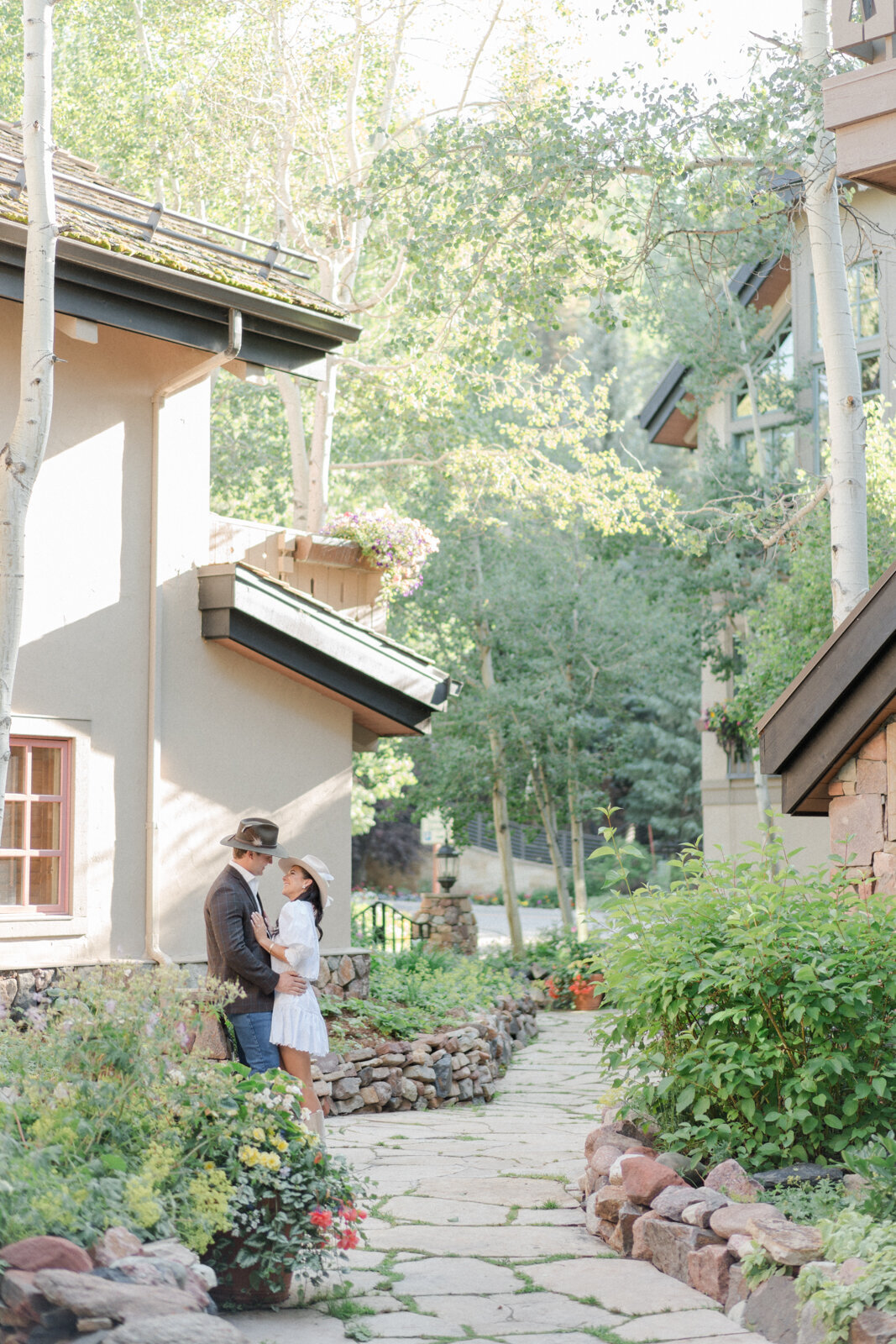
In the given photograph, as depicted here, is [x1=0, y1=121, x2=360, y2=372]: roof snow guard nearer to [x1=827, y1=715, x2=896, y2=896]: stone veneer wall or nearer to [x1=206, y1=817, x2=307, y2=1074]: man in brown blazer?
[x1=206, y1=817, x2=307, y2=1074]: man in brown blazer

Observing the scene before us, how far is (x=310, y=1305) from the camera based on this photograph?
484cm

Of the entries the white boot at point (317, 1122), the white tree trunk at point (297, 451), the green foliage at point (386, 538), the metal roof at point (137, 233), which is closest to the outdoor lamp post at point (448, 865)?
the white tree trunk at point (297, 451)

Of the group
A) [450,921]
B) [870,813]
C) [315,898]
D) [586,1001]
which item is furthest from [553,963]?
[315,898]

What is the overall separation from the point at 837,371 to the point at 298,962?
614cm

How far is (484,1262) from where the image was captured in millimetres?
5465

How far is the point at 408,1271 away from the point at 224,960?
182 centimetres

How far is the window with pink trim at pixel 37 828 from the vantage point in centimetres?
844

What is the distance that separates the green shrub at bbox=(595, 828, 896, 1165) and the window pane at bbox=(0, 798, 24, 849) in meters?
4.07

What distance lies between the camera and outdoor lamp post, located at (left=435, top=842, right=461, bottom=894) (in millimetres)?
17312

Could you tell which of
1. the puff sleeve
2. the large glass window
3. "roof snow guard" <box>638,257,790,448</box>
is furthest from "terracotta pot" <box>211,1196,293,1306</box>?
"roof snow guard" <box>638,257,790,448</box>

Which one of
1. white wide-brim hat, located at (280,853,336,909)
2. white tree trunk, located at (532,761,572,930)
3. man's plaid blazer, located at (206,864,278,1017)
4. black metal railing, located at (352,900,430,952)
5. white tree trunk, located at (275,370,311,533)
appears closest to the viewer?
man's plaid blazer, located at (206,864,278,1017)

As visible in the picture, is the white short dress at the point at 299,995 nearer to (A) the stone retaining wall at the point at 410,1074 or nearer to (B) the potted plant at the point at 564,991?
(A) the stone retaining wall at the point at 410,1074

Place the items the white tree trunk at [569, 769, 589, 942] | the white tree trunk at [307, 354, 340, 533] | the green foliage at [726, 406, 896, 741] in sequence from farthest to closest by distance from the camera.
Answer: the white tree trunk at [569, 769, 589, 942], the white tree trunk at [307, 354, 340, 533], the green foliage at [726, 406, 896, 741]

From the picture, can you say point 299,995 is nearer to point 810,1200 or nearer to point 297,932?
point 297,932
